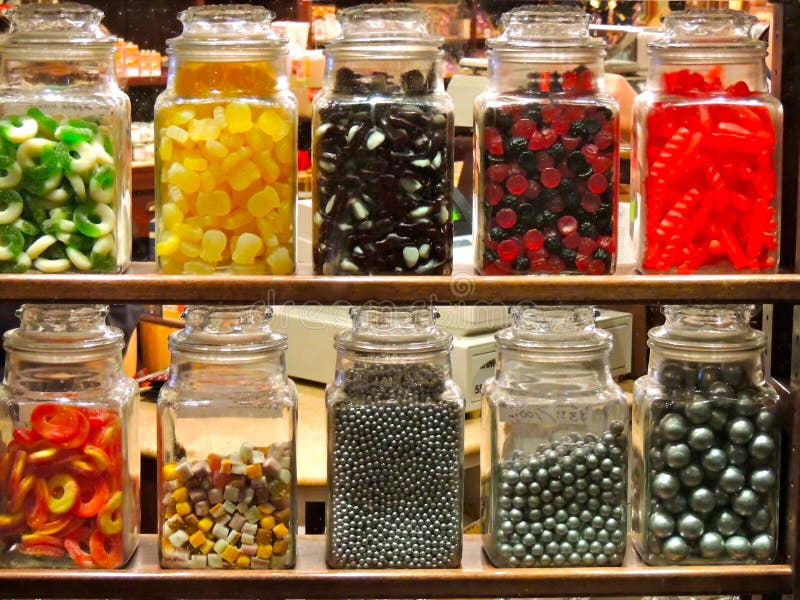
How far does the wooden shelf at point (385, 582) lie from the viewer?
1.17m

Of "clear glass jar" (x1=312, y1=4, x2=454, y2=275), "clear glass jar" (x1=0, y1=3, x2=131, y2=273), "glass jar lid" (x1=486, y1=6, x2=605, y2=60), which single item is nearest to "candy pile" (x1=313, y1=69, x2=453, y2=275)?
"clear glass jar" (x1=312, y1=4, x2=454, y2=275)

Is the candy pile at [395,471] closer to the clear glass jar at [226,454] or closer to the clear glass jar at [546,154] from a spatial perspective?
the clear glass jar at [226,454]

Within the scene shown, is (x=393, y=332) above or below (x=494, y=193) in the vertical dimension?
below

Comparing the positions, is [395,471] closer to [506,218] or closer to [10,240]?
[506,218]

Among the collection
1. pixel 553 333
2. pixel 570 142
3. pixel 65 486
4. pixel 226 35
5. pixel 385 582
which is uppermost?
pixel 226 35

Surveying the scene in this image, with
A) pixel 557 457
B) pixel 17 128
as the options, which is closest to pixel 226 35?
pixel 17 128

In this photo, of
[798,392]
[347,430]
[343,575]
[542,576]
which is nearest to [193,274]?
[347,430]

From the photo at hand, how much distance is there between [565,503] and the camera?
1.18 metres

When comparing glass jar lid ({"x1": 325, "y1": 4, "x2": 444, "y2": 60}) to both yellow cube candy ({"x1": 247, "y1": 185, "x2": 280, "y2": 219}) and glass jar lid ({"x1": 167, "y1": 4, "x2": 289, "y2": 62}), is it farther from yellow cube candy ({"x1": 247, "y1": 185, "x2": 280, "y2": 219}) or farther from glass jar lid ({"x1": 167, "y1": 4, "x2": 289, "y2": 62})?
yellow cube candy ({"x1": 247, "y1": 185, "x2": 280, "y2": 219})

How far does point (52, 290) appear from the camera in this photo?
108cm

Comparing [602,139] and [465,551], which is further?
[465,551]

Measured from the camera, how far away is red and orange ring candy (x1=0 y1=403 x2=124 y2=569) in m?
1.16

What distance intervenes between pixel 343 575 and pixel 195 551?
0.53 feet

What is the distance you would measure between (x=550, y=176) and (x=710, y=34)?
0.78ft
